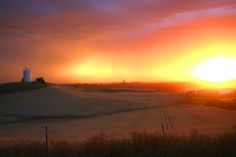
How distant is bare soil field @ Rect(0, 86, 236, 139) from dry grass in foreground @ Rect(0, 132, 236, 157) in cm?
1825

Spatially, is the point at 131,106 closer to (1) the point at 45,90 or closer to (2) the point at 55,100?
(2) the point at 55,100

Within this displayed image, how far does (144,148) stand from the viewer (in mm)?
14555

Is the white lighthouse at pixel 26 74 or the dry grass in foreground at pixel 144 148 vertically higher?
the white lighthouse at pixel 26 74

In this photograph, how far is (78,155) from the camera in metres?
14.3

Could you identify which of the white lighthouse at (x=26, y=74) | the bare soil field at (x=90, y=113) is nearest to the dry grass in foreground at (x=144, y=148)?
the bare soil field at (x=90, y=113)

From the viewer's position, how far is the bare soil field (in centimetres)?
3609

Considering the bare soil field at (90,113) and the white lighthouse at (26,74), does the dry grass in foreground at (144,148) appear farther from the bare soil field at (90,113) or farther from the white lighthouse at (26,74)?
the white lighthouse at (26,74)

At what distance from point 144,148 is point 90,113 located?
118 ft

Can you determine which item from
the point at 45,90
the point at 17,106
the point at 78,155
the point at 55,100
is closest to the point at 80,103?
the point at 55,100

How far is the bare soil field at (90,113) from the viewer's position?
3609cm

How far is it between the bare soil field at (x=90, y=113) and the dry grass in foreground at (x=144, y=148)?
1825 centimetres

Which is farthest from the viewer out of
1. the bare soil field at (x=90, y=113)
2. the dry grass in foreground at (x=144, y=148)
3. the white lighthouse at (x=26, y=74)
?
the white lighthouse at (x=26, y=74)

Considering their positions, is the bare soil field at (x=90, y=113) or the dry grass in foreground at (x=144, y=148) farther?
the bare soil field at (x=90, y=113)

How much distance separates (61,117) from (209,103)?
20.3 m
